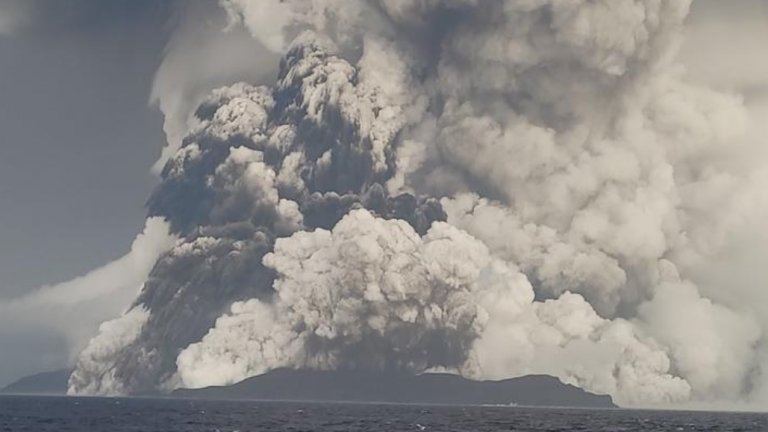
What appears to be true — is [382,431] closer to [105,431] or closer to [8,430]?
[105,431]

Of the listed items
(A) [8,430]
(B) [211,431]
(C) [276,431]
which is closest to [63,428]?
(A) [8,430]

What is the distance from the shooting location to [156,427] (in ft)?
650

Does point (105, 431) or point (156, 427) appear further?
point (156, 427)

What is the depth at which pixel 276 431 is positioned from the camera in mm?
186500

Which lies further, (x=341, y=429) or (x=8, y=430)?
(x=341, y=429)

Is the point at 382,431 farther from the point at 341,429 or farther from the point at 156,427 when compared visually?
the point at 156,427

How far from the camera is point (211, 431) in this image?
186750 mm

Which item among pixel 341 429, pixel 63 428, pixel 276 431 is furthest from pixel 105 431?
pixel 341 429

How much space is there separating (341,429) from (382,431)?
29.1ft

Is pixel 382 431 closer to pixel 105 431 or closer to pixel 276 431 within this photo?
pixel 276 431

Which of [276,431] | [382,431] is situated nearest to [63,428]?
[276,431]

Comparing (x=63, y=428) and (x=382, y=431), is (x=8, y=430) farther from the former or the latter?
(x=382, y=431)

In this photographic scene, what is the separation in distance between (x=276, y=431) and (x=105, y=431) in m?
32.2

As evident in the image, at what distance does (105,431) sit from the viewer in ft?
606
